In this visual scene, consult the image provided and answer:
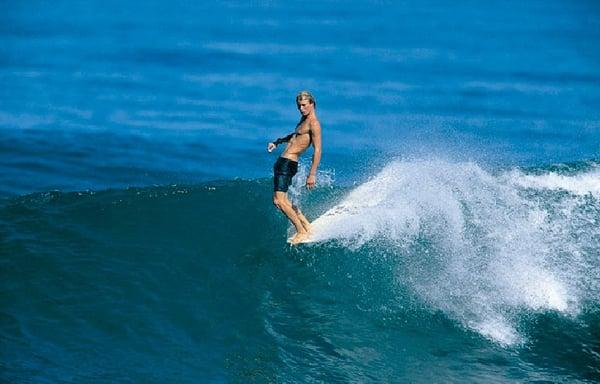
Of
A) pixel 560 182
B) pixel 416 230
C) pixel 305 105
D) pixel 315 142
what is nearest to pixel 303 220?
pixel 315 142

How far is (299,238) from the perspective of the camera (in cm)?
1248

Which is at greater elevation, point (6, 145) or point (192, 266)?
point (6, 145)

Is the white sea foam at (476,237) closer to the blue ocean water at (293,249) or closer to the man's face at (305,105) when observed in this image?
the blue ocean water at (293,249)

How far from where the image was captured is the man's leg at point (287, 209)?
12227 mm

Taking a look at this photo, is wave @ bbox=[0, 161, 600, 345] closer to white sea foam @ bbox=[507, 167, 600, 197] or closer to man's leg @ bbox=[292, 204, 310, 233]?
white sea foam @ bbox=[507, 167, 600, 197]

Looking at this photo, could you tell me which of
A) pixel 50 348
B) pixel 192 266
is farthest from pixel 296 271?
pixel 50 348

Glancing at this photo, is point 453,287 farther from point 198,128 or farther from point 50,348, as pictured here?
point 198,128

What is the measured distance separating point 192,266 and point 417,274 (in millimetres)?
2763

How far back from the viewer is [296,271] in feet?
39.1

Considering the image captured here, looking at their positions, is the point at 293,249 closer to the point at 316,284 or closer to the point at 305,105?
the point at 316,284

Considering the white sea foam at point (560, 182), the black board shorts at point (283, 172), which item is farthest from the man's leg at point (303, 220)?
the white sea foam at point (560, 182)

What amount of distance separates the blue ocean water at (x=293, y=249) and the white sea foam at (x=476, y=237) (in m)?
0.03

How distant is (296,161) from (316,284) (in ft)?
5.42

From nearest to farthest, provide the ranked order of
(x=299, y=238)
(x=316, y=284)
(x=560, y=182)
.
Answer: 1. (x=316, y=284)
2. (x=299, y=238)
3. (x=560, y=182)
